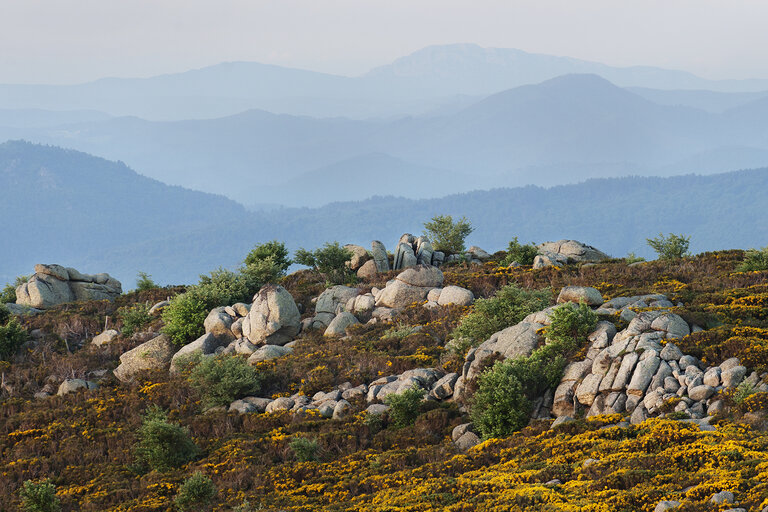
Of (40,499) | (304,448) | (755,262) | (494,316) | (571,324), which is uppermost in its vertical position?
(571,324)

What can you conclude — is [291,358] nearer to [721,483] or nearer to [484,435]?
[484,435]

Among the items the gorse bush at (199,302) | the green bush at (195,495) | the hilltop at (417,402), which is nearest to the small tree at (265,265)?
the gorse bush at (199,302)

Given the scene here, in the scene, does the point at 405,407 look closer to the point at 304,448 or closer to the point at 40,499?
the point at 304,448

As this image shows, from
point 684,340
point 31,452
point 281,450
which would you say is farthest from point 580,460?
point 31,452

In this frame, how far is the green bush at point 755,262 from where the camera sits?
108 feet

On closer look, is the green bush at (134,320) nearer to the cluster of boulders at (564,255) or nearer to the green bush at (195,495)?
the green bush at (195,495)

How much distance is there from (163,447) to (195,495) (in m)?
4.12

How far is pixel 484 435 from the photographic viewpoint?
1980 cm

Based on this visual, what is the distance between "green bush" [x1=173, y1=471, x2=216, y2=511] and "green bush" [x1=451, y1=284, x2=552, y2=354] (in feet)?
35.9

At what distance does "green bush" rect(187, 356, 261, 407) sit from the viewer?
25641 mm

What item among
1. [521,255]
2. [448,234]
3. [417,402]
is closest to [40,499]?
[417,402]

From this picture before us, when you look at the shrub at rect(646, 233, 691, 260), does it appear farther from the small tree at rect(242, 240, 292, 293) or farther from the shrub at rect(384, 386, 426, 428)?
the shrub at rect(384, 386, 426, 428)

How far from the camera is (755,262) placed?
3369cm

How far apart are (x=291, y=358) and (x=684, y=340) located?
14896mm
